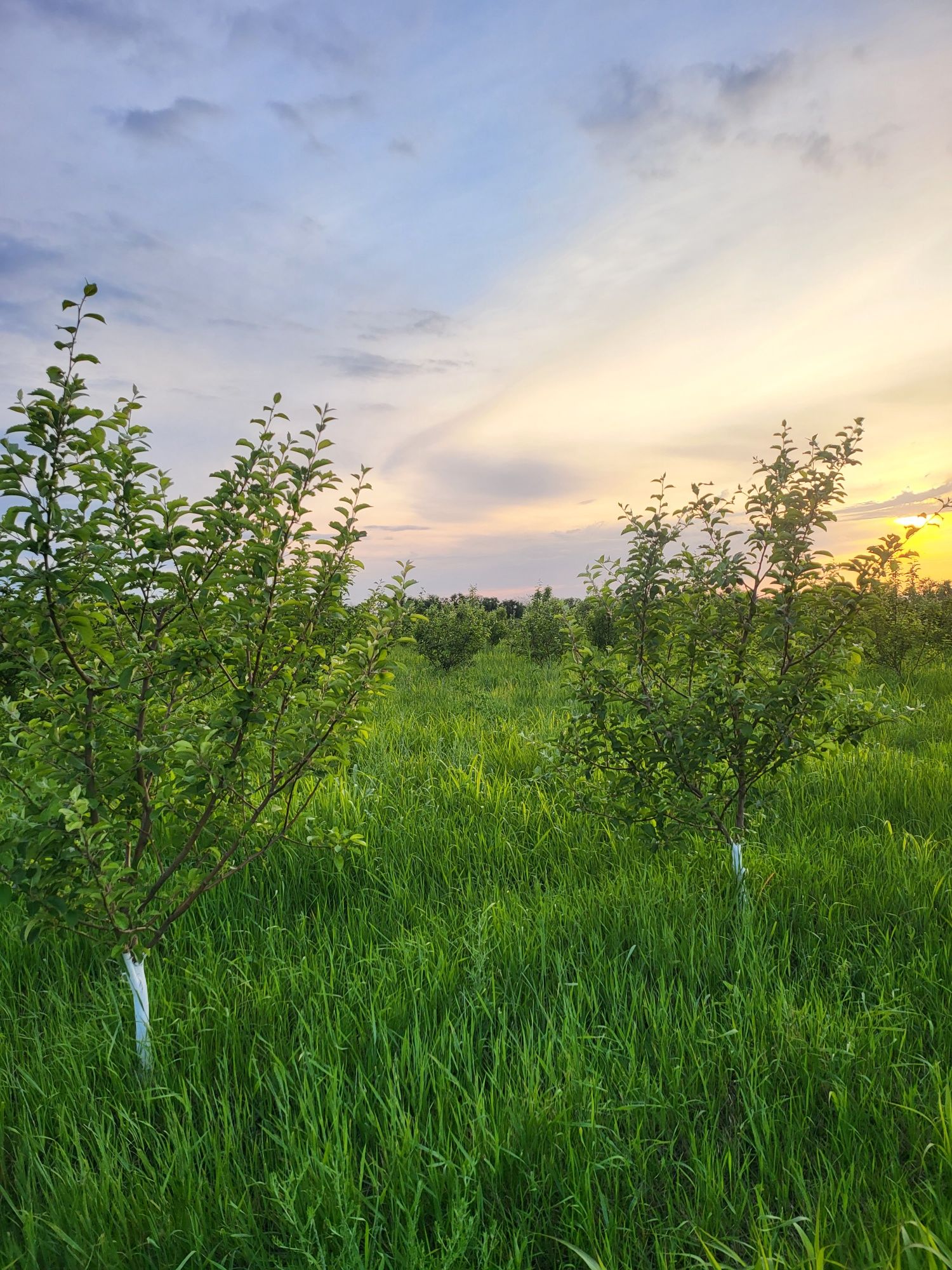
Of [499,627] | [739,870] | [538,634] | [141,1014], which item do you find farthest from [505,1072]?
[499,627]

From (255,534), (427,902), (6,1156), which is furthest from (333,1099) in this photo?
(255,534)

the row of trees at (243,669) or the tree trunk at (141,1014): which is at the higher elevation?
the row of trees at (243,669)

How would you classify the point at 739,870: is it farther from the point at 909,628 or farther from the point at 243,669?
the point at 909,628

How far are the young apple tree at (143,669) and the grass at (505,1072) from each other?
0.47m

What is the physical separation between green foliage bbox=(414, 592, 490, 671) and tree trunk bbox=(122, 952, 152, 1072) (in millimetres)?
10592

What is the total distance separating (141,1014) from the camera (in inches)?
109

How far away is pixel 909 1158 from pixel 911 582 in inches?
471

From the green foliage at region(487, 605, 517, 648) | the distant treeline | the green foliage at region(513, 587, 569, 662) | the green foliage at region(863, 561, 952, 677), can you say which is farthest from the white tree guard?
the green foliage at region(487, 605, 517, 648)

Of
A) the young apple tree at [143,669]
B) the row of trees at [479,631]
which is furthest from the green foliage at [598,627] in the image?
the young apple tree at [143,669]

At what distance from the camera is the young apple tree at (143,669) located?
239cm

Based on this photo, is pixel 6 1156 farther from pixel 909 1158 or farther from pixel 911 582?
pixel 911 582

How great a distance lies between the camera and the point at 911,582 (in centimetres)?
1220

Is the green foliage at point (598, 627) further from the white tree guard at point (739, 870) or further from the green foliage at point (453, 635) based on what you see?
the white tree guard at point (739, 870)

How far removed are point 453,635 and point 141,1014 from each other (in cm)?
1097
